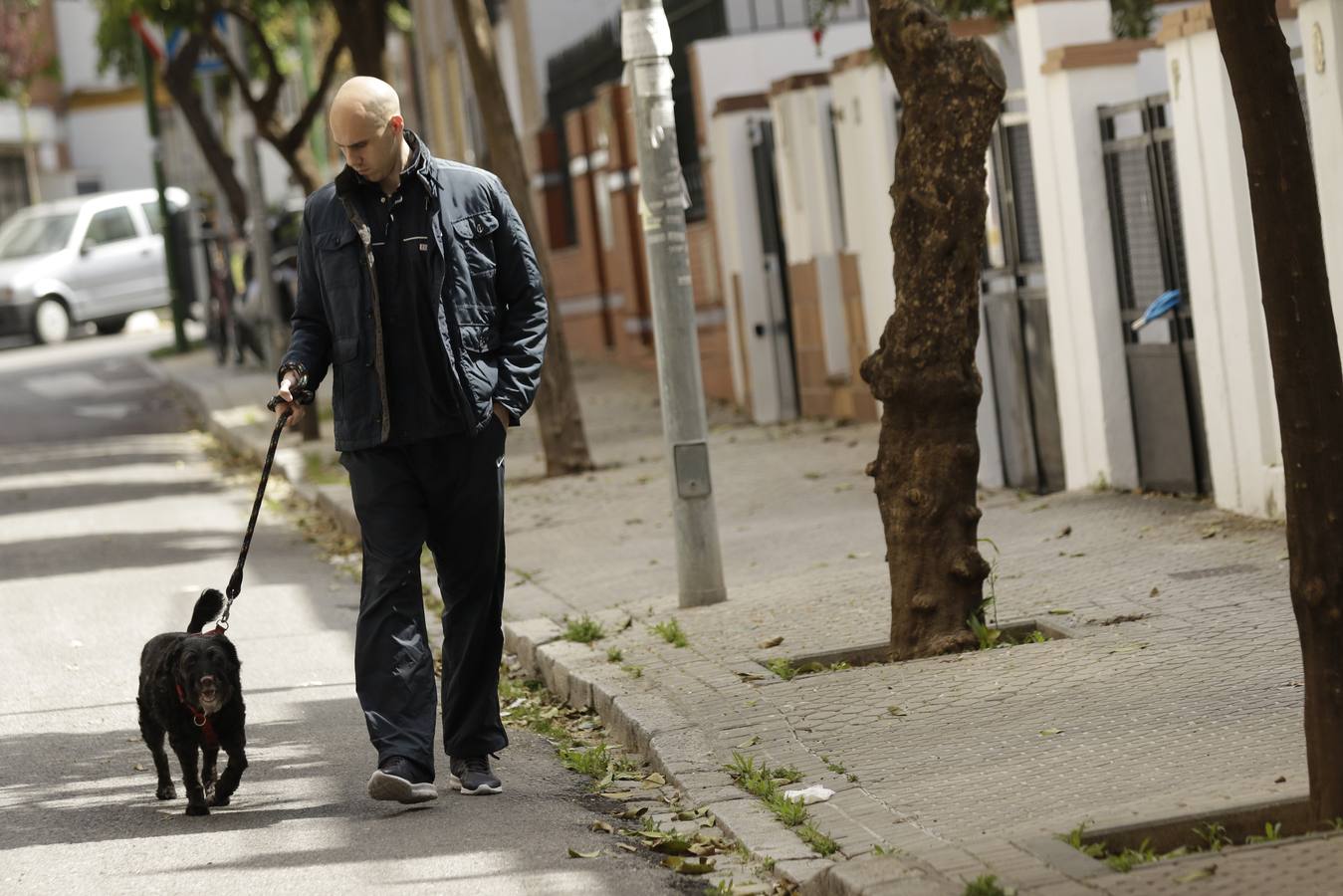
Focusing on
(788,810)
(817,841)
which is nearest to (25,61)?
(788,810)

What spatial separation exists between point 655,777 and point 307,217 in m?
2.00

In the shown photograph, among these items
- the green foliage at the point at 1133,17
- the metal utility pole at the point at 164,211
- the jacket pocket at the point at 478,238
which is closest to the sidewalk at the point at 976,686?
the jacket pocket at the point at 478,238

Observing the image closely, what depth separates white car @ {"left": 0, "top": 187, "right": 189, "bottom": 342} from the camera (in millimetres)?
35125

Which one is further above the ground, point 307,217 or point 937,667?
point 307,217

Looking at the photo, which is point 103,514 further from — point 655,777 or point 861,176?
point 655,777

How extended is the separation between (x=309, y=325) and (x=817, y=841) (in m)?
2.22

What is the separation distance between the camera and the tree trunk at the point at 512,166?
48.8 ft

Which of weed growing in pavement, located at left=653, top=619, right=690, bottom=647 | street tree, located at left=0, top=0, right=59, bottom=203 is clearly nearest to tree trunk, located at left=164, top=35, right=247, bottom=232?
weed growing in pavement, located at left=653, top=619, right=690, bottom=647

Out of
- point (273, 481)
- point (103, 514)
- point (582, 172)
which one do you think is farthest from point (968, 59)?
point (582, 172)

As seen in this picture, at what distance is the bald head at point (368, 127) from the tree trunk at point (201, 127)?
1961cm

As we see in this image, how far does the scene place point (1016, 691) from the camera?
7125 mm

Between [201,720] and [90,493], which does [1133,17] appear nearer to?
[90,493]

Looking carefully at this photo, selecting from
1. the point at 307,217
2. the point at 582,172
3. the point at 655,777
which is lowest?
the point at 655,777

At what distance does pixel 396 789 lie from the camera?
6453mm
